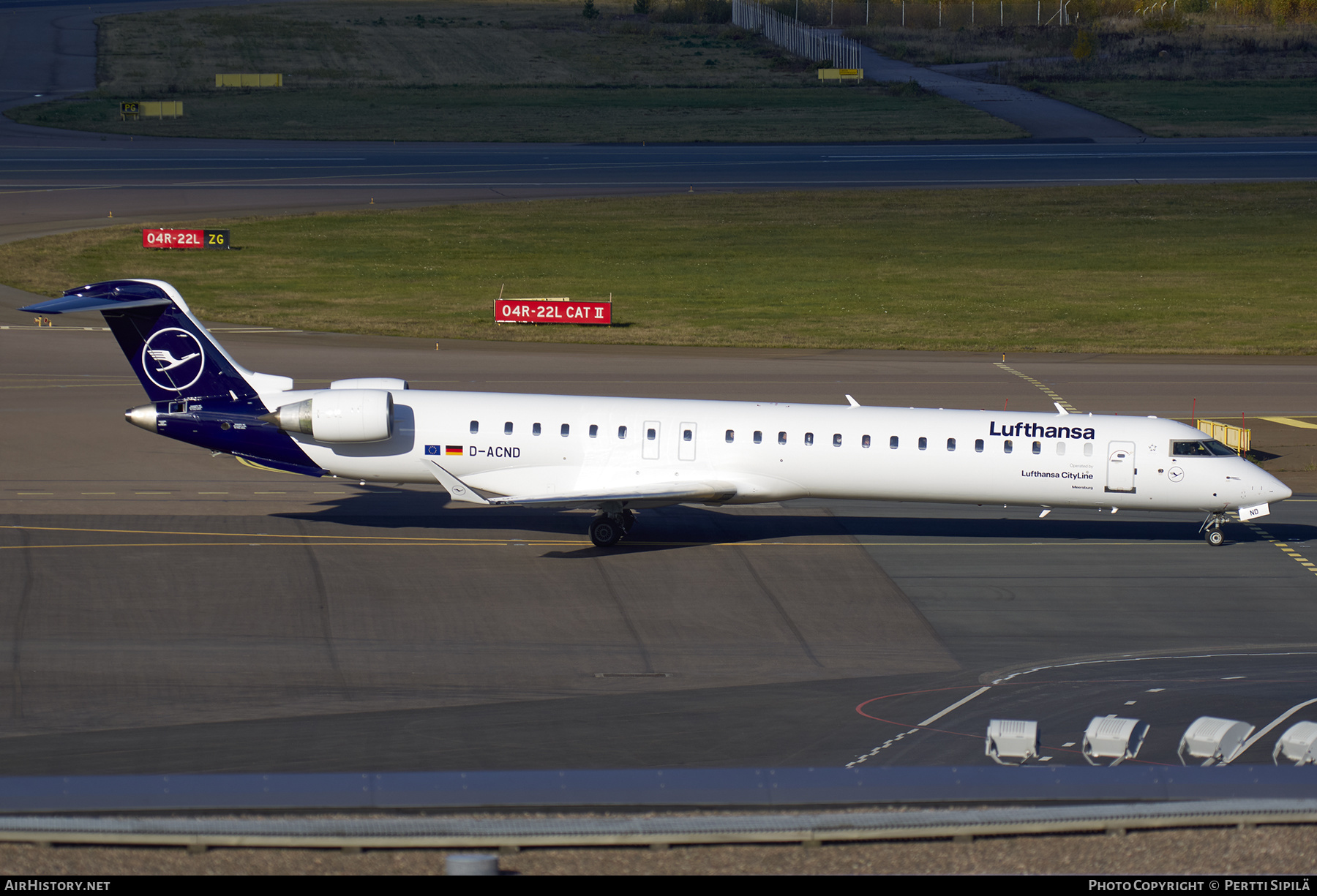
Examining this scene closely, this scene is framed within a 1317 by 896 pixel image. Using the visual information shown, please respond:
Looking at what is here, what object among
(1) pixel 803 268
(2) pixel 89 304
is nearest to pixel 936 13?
(1) pixel 803 268

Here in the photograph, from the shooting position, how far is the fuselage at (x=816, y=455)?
3164 centimetres

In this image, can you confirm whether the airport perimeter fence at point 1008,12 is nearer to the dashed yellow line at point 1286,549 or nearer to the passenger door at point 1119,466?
the dashed yellow line at point 1286,549

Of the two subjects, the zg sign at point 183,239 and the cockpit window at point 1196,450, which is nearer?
the cockpit window at point 1196,450

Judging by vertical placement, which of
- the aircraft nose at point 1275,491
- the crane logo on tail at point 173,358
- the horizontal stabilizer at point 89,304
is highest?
the horizontal stabilizer at point 89,304

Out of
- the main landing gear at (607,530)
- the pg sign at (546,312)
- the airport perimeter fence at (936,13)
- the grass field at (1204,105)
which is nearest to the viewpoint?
the main landing gear at (607,530)

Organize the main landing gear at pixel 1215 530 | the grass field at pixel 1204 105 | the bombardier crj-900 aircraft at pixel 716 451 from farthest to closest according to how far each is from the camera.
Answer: the grass field at pixel 1204 105
the main landing gear at pixel 1215 530
the bombardier crj-900 aircraft at pixel 716 451

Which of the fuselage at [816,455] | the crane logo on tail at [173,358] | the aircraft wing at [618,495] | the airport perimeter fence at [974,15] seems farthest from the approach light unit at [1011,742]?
the airport perimeter fence at [974,15]

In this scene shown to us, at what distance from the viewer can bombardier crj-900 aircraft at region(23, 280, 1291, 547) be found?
3158cm

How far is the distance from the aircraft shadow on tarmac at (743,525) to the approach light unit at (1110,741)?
15.4 meters

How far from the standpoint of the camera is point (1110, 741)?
56.6 ft

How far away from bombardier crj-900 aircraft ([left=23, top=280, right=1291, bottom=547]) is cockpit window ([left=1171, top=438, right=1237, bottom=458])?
0.03m

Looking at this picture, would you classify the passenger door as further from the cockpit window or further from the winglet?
the winglet

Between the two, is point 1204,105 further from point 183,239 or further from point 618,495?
point 618,495

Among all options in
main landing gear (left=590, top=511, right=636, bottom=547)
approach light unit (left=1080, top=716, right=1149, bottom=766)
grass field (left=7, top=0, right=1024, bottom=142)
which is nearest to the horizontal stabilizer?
main landing gear (left=590, top=511, right=636, bottom=547)
